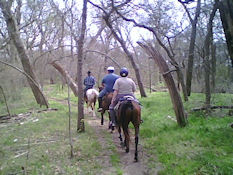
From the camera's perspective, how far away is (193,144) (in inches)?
230

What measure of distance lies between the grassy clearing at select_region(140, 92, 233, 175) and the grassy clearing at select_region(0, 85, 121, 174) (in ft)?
4.21

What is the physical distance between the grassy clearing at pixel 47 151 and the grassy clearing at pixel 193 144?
1285 mm

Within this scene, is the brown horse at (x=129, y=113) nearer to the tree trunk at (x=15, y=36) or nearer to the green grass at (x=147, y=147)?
the green grass at (x=147, y=147)

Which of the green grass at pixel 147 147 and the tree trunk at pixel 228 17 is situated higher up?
the tree trunk at pixel 228 17

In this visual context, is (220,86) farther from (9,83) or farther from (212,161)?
(9,83)

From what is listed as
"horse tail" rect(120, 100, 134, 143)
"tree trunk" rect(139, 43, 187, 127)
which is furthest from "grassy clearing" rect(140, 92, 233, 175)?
"horse tail" rect(120, 100, 134, 143)

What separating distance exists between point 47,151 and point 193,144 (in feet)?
13.1

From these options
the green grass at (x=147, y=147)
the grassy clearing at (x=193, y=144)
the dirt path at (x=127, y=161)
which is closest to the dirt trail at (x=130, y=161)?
the dirt path at (x=127, y=161)

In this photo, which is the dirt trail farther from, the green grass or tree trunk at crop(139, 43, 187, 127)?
tree trunk at crop(139, 43, 187, 127)

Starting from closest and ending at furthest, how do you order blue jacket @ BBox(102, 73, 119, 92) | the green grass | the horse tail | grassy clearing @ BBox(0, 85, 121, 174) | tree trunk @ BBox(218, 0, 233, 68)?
the green grass
grassy clearing @ BBox(0, 85, 121, 174)
tree trunk @ BBox(218, 0, 233, 68)
the horse tail
blue jacket @ BBox(102, 73, 119, 92)

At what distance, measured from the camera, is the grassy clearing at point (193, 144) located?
4.57 m

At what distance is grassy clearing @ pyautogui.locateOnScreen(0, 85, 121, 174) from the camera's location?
193 inches

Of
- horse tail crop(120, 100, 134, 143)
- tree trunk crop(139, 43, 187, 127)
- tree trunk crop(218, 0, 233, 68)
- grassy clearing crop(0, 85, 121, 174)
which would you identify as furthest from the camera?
tree trunk crop(139, 43, 187, 127)

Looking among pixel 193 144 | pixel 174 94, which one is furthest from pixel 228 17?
pixel 193 144
